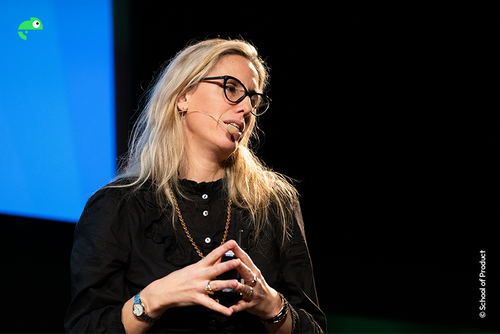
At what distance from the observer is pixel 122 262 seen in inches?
52.2

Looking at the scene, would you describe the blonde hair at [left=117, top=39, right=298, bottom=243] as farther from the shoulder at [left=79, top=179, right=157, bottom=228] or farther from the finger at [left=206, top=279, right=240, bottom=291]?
the finger at [left=206, top=279, right=240, bottom=291]

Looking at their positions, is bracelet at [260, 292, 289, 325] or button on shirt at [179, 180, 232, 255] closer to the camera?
bracelet at [260, 292, 289, 325]

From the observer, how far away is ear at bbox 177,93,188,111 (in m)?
1.57

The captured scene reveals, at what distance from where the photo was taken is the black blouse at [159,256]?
4.17 feet

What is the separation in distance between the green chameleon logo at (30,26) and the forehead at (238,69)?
3.99 ft

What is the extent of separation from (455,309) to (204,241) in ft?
5.31

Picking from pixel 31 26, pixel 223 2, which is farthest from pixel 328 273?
pixel 31 26

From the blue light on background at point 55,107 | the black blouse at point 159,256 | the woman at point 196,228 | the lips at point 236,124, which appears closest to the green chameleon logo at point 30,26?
the blue light on background at point 55,107

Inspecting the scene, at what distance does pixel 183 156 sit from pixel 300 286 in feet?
2.08

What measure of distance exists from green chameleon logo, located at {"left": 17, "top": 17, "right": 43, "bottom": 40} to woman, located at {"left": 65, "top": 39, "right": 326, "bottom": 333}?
3.12ft

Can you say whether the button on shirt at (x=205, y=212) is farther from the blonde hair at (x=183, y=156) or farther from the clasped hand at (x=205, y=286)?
the clasped hand at (x=205, y=286)

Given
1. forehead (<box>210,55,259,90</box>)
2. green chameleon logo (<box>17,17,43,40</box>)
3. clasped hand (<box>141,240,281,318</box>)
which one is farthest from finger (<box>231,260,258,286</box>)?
green chameleon logo (<box>17,17,43,40</box>)

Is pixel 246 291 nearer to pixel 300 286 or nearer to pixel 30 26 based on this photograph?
pixel 300 286

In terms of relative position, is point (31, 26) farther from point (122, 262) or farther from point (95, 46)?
point (122, 262)
